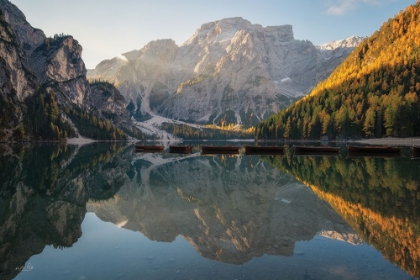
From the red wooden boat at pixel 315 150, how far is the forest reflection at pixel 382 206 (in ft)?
111

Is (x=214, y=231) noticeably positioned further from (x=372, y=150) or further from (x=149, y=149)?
(x=149, y=149)

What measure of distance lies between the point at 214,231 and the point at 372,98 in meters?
142

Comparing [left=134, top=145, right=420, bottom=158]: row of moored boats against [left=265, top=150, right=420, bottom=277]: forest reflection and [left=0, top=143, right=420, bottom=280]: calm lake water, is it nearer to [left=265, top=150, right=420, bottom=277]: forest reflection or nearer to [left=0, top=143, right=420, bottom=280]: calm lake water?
[left=265, top=150, right=420, bottom=277]: forest reflection

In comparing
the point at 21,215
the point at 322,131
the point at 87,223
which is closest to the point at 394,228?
the point at 87,223

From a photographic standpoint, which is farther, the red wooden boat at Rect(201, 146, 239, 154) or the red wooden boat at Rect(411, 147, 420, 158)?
the red wooden boat at Rect(201, 146, 239, 154)

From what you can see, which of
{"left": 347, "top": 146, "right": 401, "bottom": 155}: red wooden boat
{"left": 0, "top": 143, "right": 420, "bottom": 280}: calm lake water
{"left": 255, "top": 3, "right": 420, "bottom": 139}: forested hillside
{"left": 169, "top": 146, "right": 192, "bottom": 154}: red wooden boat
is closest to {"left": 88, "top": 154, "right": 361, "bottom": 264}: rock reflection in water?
{"left": 0, "top": 143, "right": 420, "bottom": 280}: calm lake water

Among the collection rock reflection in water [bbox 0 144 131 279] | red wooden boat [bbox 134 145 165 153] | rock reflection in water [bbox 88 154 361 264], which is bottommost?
red wooden boat [bbox 134 145 165 153]

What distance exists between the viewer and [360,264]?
33.6 feet

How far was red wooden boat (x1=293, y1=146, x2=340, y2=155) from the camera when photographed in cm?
6312

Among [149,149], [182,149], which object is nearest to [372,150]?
[182,149]

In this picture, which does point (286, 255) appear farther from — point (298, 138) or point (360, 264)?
point (298, 138)

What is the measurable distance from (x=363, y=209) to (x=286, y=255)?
806 cm

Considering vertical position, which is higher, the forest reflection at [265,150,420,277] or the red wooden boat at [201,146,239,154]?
the forest reflection at [265,150,420,277]

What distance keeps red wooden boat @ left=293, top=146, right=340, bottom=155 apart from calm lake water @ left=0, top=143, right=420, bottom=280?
38289 mm
